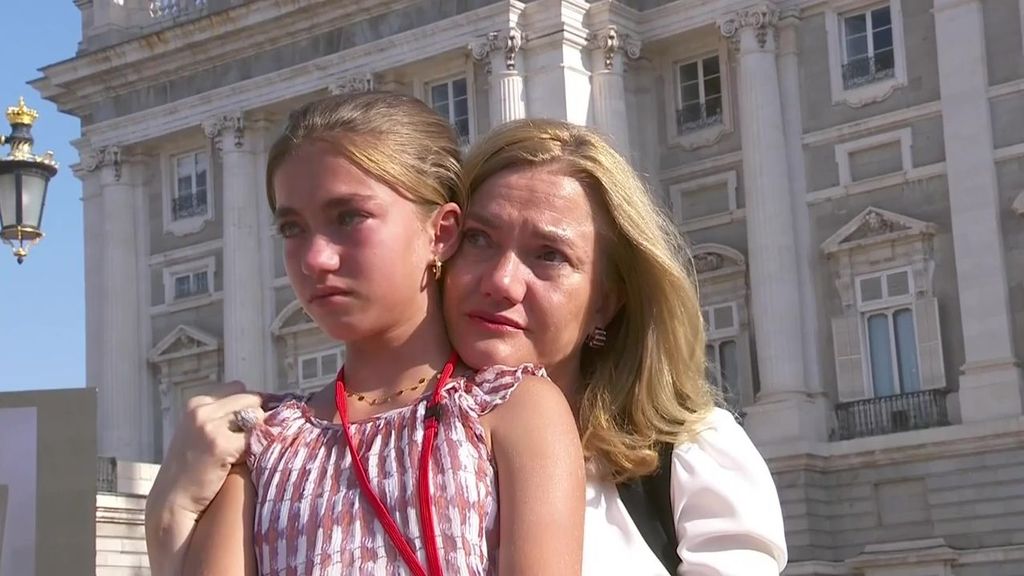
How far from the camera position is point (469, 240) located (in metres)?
2.43

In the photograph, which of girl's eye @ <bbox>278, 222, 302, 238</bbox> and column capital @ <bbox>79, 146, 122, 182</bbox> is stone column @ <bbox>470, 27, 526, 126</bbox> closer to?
column capital @ <bbox>79, 146, 122, 182</bbox>

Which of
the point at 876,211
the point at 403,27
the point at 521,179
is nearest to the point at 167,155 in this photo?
the point at 403,27

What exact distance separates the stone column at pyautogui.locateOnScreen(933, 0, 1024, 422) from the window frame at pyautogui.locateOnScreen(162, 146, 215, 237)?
1356cm

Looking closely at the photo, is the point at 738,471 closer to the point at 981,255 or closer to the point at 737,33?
the point at 981,255

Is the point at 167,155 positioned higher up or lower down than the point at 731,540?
higher up

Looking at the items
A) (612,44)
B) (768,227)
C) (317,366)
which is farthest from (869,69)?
(317,366)

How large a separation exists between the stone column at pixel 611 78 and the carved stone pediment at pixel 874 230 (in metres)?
3.43

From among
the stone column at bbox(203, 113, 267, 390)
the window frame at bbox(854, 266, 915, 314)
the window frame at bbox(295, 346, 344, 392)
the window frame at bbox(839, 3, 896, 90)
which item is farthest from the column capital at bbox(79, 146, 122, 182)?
the window frame at bbox(854, 266, 915, 314)

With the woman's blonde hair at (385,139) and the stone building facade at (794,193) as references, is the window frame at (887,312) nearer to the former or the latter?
the stone building facade at (794,193)

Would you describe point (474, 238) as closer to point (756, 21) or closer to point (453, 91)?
point (756, 21)

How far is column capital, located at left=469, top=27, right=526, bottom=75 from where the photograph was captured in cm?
2780

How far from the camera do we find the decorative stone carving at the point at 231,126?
31.6 meters

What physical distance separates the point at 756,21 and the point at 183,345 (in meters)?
12.1

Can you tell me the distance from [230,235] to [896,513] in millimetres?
12499
